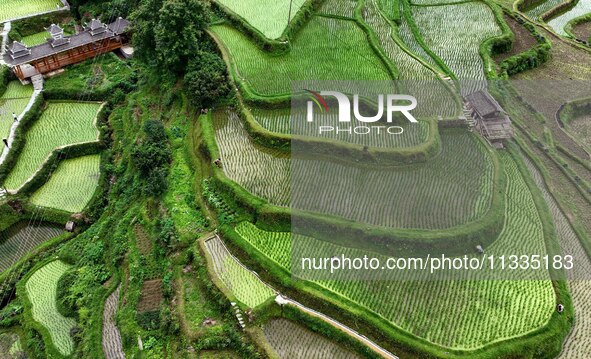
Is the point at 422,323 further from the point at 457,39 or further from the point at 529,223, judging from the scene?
the point at 457,39

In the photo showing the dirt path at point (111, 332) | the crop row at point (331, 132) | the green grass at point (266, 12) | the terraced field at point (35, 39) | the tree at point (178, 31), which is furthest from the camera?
the terraced field at point (35, 39)

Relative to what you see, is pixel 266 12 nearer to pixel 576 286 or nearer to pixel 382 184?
pixel 382 184

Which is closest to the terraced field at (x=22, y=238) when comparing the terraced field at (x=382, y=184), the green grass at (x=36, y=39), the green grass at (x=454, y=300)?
the terraced field at (x=382, y=184)

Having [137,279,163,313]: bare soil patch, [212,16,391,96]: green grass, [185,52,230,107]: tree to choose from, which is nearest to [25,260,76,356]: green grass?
[137,279,163,313]: bare soil patch

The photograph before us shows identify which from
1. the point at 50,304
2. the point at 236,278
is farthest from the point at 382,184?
the point at 50,304

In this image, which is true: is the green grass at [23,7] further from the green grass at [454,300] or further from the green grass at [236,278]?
the green grass at [454,300]
